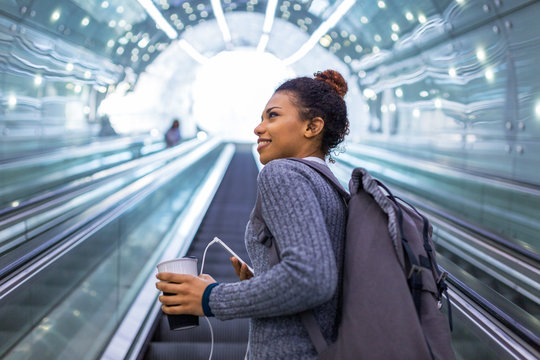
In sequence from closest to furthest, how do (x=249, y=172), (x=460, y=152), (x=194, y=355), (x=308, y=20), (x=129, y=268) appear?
(x=194, y=355)
(x=129, y=268)
(x=460, y=152)
(x=249, y=172)
(x=308, y=20)

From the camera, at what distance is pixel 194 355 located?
132 inches

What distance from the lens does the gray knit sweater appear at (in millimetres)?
1095

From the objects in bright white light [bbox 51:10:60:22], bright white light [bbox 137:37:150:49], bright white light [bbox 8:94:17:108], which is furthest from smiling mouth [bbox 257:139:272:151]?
bright white light [bbox 137:37:150:49]

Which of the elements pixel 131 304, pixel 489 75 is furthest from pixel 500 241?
pixel 489 75

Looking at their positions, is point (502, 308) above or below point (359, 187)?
below

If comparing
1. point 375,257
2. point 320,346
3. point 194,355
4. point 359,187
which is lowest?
point 194,355

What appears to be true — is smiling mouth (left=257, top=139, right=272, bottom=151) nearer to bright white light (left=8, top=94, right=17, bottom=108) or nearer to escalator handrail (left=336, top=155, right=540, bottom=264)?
escalator handrail (left=336, top=155, right=540, bottom=264)

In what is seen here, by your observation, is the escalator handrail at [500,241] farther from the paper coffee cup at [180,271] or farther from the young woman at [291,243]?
the paper coffee cup at [180,271]

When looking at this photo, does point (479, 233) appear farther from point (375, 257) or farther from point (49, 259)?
point (49, 259)

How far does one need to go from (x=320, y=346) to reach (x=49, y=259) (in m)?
2.08

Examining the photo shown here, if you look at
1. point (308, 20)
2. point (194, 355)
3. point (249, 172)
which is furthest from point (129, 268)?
point (308, 20)

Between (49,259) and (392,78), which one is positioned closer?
(49,259)

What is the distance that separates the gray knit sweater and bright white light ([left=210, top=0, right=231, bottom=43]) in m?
22.2

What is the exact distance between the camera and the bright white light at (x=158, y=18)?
647 inches
